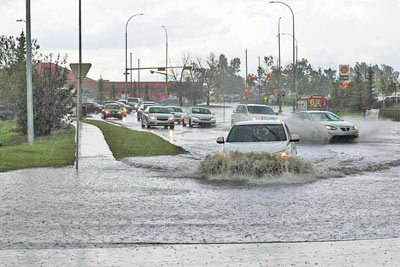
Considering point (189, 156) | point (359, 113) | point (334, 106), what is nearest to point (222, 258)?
point (189, 156)

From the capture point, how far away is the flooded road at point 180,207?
8.94 metres

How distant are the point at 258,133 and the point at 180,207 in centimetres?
556

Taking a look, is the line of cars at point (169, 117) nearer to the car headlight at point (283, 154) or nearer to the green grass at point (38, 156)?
the green grass at point (38, 156)

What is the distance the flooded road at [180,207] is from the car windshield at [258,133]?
4.76 feet

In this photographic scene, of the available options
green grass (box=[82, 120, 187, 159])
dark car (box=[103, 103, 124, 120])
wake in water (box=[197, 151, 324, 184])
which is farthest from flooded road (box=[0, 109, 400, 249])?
dark car (box=[103, 103, 124, 120])

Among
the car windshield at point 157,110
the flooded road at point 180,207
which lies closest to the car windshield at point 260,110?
the car windshield at point 157,110

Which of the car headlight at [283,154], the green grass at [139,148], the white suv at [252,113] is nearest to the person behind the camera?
the car headlight at [283,154]

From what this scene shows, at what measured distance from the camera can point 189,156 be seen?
22438mm

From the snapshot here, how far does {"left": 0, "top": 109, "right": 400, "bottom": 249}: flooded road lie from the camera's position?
29.3 feet

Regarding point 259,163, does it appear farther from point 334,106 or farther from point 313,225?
point 334,106

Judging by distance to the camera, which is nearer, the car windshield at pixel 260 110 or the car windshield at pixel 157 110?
the car windshield at pixel 260 110

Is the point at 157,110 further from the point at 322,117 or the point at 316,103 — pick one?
the point at 316,103

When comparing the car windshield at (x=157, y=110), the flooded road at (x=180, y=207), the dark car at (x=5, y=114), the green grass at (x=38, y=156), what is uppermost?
the car windshield at (x=157, y=110)

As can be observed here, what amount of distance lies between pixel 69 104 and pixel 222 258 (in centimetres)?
2948
